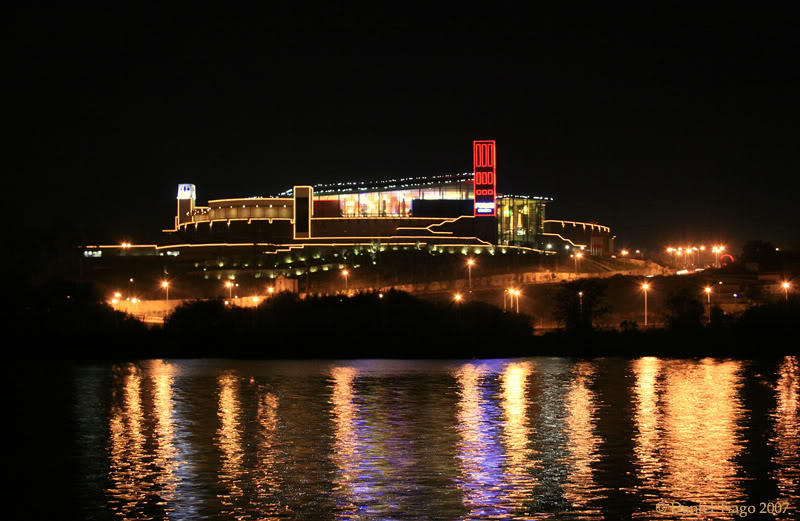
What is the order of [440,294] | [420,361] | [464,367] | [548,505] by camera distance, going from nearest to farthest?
1. [548,505]
2. [464,367]
3. [420,361]
4. [440,294]

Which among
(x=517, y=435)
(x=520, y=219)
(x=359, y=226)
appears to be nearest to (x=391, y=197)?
(x=359, y=226)

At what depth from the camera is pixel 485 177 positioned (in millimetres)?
101562

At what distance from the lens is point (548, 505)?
26.2 m

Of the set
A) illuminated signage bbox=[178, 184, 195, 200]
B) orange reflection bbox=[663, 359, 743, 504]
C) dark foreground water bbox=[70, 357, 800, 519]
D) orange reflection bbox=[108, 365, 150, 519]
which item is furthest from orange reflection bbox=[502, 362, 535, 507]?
illuminated signage bbox=[178, 184, 195, 200]

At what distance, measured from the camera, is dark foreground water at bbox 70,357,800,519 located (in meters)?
26.5

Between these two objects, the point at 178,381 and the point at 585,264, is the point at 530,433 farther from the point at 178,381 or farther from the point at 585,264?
the point at 585,264

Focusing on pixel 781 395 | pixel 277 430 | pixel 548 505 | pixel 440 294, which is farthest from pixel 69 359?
pixel 548 505

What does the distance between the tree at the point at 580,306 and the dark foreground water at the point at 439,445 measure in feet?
39.5

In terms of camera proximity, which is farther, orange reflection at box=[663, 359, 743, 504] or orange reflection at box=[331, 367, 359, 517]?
orange reflection at box=[663, 359, 743, 504]

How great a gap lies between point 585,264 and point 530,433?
61.6 m

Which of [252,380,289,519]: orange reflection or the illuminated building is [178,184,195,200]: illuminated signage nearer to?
the illuminated building

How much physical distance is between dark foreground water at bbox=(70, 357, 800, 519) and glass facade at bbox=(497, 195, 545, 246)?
179 feet

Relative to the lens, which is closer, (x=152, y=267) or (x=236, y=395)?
(x=236, y=395)

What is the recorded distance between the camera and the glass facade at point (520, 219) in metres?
111
